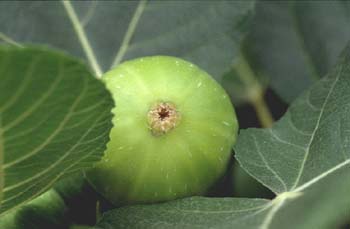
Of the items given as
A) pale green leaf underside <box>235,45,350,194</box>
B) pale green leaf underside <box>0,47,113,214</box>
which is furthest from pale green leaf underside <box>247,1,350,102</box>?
pale green leaf underside <box>0,47,113,214</box>

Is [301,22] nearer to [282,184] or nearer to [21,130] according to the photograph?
[282,184]

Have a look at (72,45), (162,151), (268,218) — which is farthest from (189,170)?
(72,45)

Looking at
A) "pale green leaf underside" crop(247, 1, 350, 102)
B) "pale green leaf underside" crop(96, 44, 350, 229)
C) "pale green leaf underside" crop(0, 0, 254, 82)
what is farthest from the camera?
"pale green leaf underside" crop(247, 1, 350, 102)

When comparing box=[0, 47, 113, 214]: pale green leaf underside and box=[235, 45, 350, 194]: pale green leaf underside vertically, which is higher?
box=[0, 47, 113, 214]: pale green leaf underside

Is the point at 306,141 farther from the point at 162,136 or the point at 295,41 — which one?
the point at 295,41

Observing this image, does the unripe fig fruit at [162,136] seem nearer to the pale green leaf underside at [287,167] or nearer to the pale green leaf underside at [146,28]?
the pale green leaf underside at [287,167]

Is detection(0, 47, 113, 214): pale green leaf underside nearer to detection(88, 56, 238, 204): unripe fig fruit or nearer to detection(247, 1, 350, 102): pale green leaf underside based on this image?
detection(88, 56, 238, 204): unripe fig fruit

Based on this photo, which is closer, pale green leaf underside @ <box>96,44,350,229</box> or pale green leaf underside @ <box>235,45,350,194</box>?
pale green leaf underside @ <box>96,44,350,229</box>

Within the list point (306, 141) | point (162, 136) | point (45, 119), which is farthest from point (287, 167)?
point (45, 119)
